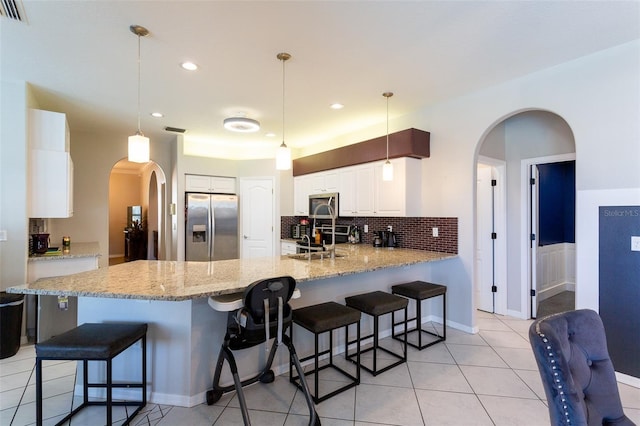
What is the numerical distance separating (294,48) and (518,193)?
3242mm

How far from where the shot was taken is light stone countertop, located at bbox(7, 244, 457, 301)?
1.78 meters

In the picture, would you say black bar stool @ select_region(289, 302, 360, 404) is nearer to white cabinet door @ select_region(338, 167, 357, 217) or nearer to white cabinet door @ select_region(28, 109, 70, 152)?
white cabinet door @ select_region(338, 167, 357, 217)

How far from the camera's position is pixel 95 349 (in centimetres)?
171

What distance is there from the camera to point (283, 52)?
8.27 ft

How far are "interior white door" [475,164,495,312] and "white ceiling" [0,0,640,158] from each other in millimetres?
1390

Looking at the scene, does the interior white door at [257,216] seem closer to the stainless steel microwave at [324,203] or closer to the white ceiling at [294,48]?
the stainless steel microwave at [324,203]

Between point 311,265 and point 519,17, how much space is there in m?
2.37

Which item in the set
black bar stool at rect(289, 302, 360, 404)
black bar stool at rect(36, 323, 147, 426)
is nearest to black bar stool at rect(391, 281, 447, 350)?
black bar stool at rect(289, 302, 360, 404)

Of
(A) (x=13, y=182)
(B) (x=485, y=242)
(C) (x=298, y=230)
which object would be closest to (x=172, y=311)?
(A) (x=13, y=182)

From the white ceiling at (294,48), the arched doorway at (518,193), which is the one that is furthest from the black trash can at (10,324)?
the arched doorway at (518,193)

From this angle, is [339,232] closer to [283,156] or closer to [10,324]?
[283,156]

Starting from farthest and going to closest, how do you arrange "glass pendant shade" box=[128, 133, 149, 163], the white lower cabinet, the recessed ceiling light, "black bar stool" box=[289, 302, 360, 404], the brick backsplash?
1. the brick backsplash
2. the white lower cabinet
3. the recessed ceiling light
4. "glass pendant shade" box=[128, 133, 149, 163]
5. "black bar stool" box=[289, 302, 360, 404]

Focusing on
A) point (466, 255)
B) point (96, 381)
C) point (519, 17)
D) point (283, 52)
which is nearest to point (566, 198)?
point (466, 255)

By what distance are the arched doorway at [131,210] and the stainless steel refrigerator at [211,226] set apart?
6.03ft
